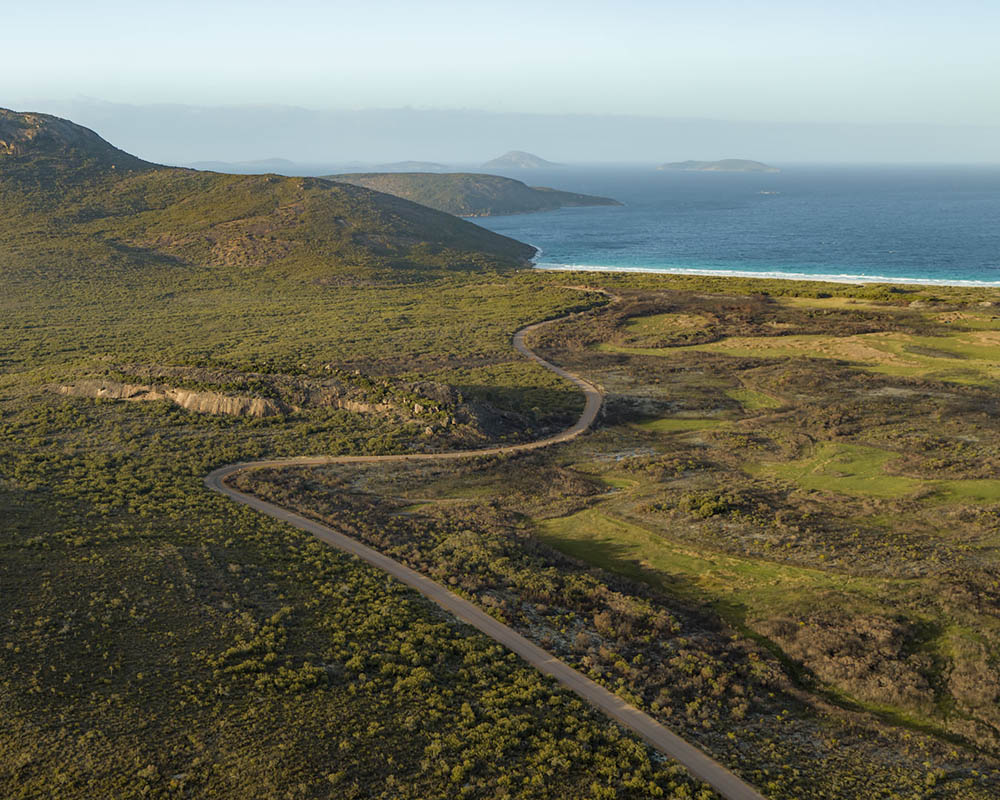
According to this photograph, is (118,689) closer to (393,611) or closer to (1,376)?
(393,611)

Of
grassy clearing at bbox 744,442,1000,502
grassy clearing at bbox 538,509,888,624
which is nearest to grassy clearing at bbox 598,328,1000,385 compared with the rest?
grassy clearing at bbox 744,442,1000,502

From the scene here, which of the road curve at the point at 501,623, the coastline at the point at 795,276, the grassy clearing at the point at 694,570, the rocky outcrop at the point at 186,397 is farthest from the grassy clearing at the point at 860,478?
the coastline at the point at 795,276

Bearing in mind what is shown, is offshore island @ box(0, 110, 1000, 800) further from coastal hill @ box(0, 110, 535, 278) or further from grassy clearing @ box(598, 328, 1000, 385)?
coastal hill @ box(0, 110, 535, 278)

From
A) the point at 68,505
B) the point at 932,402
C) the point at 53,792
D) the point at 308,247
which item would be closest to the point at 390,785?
the point at 53,792

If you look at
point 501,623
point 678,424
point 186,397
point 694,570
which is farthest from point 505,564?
point 186,397

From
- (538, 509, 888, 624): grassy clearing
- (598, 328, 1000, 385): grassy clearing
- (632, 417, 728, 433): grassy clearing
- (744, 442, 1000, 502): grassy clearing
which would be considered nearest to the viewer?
(538, 509, 888, 624): grassy clearing

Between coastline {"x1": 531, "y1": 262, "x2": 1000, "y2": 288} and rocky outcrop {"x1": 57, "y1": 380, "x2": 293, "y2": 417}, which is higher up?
coastline {"x1": 531, "y1": 262, "x2": 1000, "y2": 288}

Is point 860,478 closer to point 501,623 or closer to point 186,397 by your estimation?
point 501,623

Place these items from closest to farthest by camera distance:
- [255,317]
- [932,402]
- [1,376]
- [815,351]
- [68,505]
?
[68,505] < [932,402] < [1,376] < [815,351] < [255,317]
